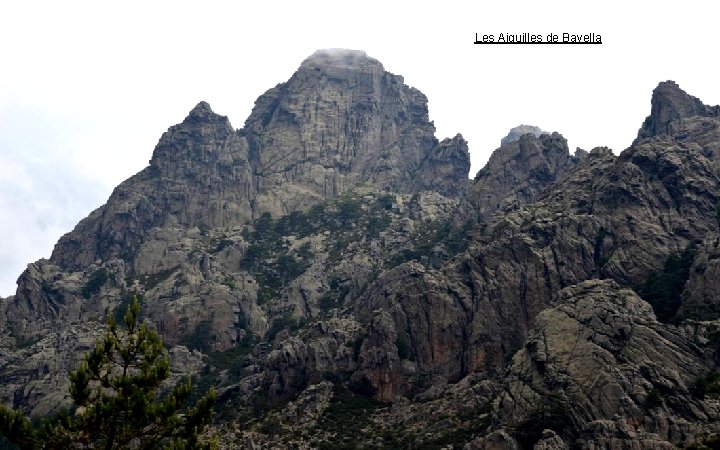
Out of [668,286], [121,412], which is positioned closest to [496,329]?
[668,286]

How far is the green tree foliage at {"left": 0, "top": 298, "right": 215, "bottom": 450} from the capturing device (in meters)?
47.7

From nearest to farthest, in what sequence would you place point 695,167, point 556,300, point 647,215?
point 556,300
point 647,215
point 695,167

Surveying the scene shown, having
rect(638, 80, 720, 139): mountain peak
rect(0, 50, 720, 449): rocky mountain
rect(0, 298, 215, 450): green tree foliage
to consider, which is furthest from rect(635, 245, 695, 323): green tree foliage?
rect(0, 298, 215, 450): green tree foliage

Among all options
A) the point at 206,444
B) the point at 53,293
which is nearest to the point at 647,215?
the point at 206,444

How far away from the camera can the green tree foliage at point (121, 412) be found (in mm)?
47719

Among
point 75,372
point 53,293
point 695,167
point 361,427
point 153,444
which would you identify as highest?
point 695,167

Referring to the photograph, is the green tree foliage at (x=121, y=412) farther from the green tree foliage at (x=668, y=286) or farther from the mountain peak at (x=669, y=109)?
the mountain peak at (x=669, y=109)

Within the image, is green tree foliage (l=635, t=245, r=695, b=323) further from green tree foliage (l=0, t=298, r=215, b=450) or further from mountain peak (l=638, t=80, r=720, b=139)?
green tree foliage (l=0, t=298, r=215, b=450)

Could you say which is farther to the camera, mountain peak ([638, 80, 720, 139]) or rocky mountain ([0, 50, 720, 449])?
mountain peak ([638, 80, 720, 139])

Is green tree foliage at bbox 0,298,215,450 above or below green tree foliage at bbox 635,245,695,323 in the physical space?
below

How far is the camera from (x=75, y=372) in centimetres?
4956

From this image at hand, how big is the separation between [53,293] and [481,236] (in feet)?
434

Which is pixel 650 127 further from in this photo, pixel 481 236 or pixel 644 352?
pixel 644 352

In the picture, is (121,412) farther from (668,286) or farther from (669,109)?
(669,109)
